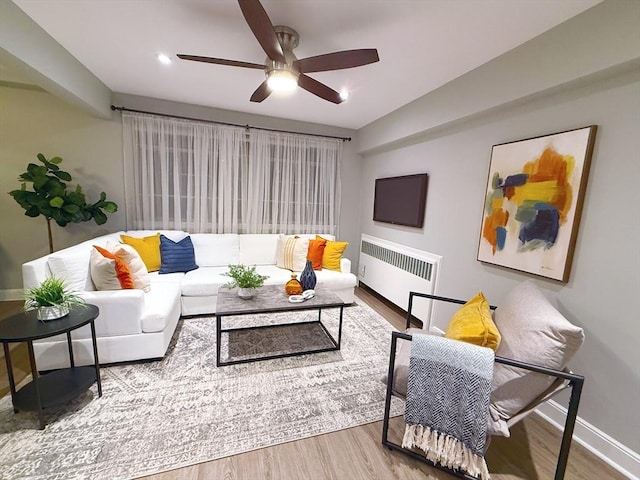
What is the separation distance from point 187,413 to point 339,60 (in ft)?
8.10

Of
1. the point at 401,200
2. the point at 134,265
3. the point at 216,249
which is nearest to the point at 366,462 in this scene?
the point at 134,265

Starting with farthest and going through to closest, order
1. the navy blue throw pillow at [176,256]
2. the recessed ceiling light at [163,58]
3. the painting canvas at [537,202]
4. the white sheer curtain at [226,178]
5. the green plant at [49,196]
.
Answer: the white sheer curtain at [226,178]
the navy blue throw pillow at [176,256]
the green plant at [49,196]
the recessed ceiling light at [163,58]
the painting canvas at [537,202]

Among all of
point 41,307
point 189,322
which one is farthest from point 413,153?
point 41,307

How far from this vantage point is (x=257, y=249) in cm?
382

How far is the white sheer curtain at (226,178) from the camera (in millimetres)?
3518

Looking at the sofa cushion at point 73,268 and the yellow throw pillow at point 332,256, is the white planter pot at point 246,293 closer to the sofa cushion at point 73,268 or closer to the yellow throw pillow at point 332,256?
the sofa cushion at point 73,268

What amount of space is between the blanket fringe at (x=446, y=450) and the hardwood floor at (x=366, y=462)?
0.16 metres

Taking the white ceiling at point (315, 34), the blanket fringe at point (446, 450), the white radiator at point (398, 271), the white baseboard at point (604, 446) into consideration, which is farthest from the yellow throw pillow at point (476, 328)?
the white ceiling at point (315, 34)

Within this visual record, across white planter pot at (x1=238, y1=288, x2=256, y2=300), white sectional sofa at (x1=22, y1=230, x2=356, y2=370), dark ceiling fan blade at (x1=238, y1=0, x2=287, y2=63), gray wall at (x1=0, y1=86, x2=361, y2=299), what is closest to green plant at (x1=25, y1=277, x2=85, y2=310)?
white sectional sofa at (x1=22, y1=230, x2=356, y2=370)

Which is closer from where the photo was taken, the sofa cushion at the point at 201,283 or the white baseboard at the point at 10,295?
the sofa cushion at the point at 201,283

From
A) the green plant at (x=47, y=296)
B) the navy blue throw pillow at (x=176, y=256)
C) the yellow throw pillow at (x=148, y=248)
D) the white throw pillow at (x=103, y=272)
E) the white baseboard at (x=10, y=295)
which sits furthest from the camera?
the white baseboard at (x=10, y=295)

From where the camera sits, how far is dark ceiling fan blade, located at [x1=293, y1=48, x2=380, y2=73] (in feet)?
5.56

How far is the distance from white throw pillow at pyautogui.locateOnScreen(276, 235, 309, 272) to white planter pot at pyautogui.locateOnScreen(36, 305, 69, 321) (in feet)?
7.48

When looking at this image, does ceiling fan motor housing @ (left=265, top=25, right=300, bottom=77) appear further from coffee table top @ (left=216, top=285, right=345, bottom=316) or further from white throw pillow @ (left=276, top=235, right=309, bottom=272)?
white throw pillow @ (left=276, top=235, right=309, bottom=272)
